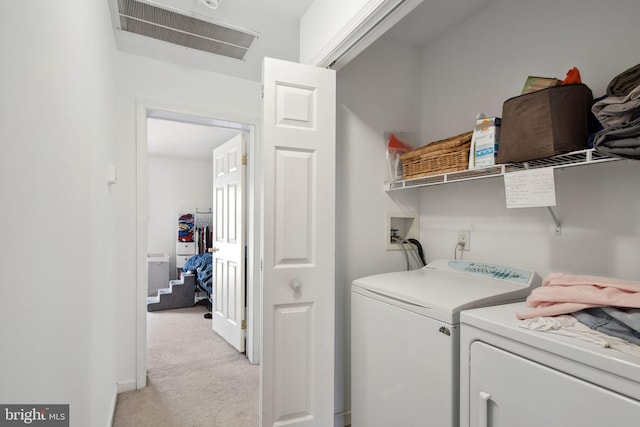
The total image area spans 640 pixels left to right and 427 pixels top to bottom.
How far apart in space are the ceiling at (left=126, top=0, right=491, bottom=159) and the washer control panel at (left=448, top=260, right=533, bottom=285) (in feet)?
4.71

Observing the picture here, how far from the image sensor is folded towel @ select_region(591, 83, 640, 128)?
0.97 meters

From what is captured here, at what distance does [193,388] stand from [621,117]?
9.40 ft

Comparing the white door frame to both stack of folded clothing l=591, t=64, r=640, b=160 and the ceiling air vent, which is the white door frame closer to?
the ceiling air vent

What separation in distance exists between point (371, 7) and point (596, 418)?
1.52 meters

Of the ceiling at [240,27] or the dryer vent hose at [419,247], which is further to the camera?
the dryer vent hose at [419,247]

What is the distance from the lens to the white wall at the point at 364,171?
197 centimetres

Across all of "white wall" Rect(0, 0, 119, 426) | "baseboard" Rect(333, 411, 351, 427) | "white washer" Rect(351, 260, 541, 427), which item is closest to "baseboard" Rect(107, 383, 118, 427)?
"white wall" Rect(0, 0, 119, 426)

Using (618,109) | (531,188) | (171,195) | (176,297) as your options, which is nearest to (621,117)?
(618,109)

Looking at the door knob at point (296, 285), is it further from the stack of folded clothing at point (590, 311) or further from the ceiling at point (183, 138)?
the ceiling at point (183, 138)

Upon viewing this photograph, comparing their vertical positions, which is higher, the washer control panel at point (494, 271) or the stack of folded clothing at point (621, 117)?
the stack of folded clothing at point (621, 117)

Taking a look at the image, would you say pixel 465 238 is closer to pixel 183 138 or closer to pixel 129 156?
pixel 129 156

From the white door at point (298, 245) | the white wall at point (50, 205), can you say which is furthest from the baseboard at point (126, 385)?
the white door at point (298, 245)

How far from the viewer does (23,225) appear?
657 mm

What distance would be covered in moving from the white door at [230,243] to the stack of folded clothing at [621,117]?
254 cm
